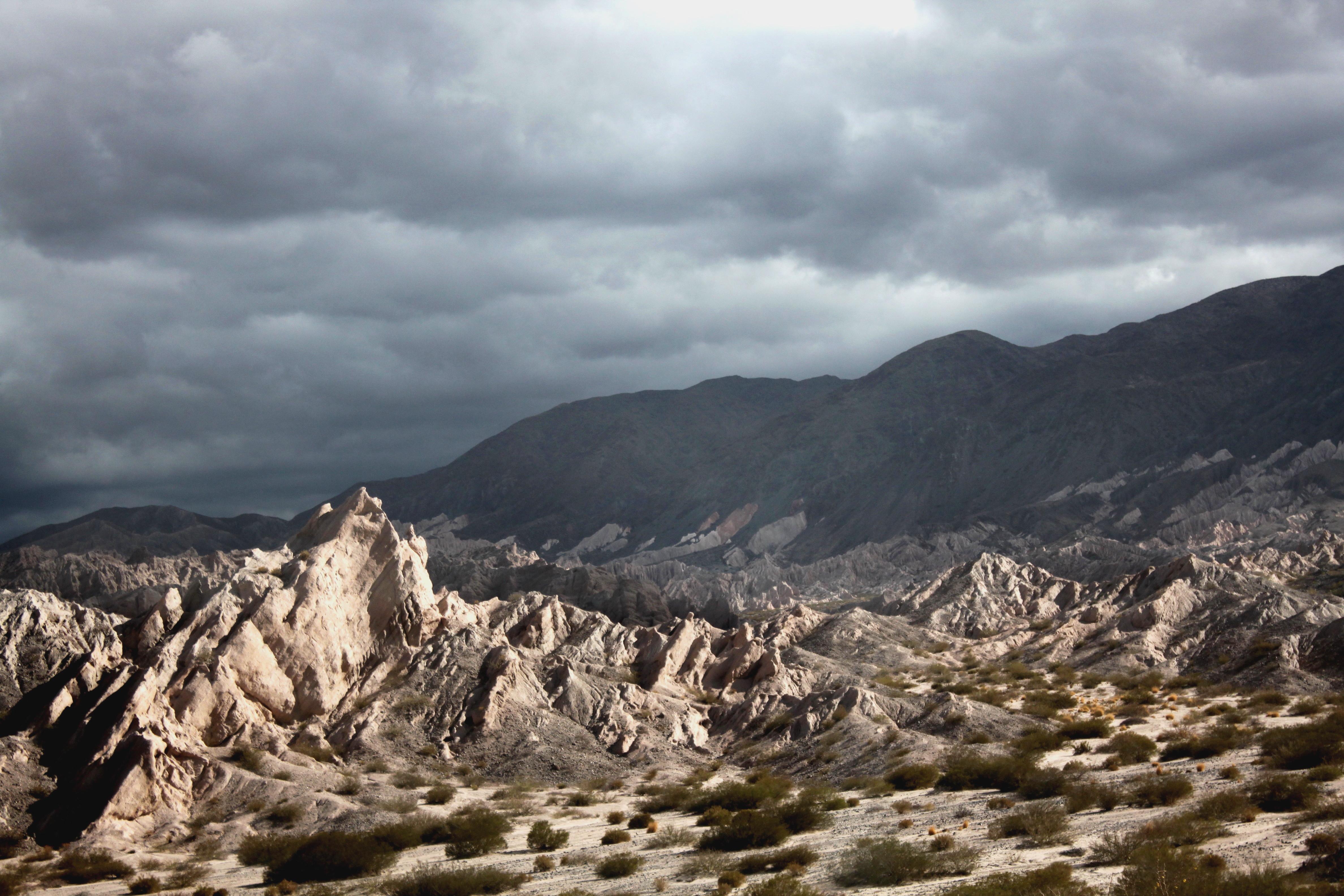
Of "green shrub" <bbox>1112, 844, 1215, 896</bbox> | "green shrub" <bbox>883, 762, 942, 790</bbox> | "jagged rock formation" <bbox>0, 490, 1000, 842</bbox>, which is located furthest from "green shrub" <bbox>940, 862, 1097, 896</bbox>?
"jagged rock formation" <bbox>0, 490, 1000, 842</bbox>

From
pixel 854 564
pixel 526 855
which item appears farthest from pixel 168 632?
pixel 854 564

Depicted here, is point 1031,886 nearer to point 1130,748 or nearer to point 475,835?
point 475,835

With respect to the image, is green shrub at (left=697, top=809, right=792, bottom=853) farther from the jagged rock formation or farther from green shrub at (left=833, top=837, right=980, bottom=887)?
the jagged rock formation

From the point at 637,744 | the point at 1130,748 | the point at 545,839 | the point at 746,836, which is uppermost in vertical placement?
the point at 746,836

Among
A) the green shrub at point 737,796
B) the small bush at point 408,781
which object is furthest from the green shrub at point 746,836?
the small bush at point 408,781

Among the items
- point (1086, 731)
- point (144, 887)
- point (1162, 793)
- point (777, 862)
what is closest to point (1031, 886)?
point (777, 862)

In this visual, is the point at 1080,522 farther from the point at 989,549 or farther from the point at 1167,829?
the point at 1167,829

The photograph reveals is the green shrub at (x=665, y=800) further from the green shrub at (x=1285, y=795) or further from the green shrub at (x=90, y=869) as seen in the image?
the green shrub at (x=1285, y=795)
